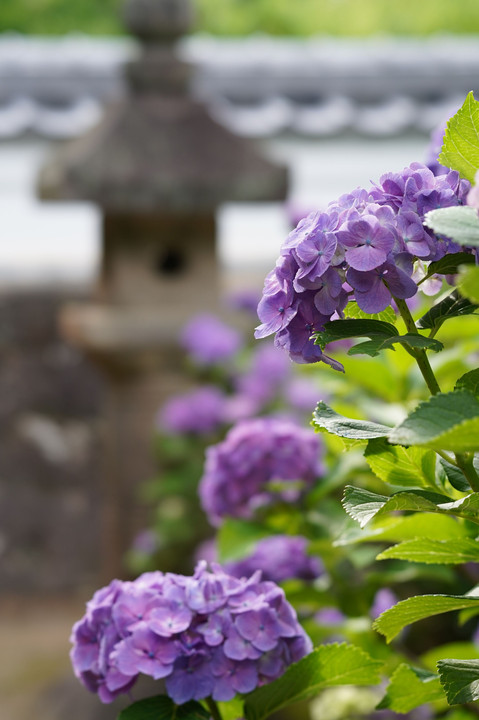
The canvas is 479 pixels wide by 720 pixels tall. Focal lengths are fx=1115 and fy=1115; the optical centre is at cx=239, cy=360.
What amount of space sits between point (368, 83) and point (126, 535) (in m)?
1.66

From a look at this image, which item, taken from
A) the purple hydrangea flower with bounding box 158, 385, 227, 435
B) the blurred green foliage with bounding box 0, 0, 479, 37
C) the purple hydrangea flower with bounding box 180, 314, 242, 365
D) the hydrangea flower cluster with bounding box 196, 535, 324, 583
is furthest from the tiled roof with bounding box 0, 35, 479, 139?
the blurred green foliage with bounding box 0, 0, 479, 37

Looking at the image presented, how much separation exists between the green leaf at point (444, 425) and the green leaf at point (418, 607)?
135 millimetres

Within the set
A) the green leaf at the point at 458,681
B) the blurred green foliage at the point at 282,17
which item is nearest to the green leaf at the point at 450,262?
the green leaf at the point at 458,681

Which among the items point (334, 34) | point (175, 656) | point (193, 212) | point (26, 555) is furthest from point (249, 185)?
point (334, 34)

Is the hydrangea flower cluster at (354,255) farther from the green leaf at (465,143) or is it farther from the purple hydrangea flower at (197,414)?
the purple hydrangea flower at (197,414)

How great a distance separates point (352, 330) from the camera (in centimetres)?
55

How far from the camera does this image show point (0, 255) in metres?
3.93

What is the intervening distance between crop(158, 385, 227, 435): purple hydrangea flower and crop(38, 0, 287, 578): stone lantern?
0.28 metres

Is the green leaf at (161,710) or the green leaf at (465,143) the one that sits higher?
the green leaf at (465,143)

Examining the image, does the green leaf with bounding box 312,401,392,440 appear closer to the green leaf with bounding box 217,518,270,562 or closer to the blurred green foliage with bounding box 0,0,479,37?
the green leaf with bounding box 217,518,270,562

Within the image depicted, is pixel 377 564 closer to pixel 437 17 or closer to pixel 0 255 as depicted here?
pixel 0 255

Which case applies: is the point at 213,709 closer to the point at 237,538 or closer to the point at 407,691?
the point at 407,691

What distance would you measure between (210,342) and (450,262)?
1908mm

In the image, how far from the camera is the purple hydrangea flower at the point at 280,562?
47.8 inches
